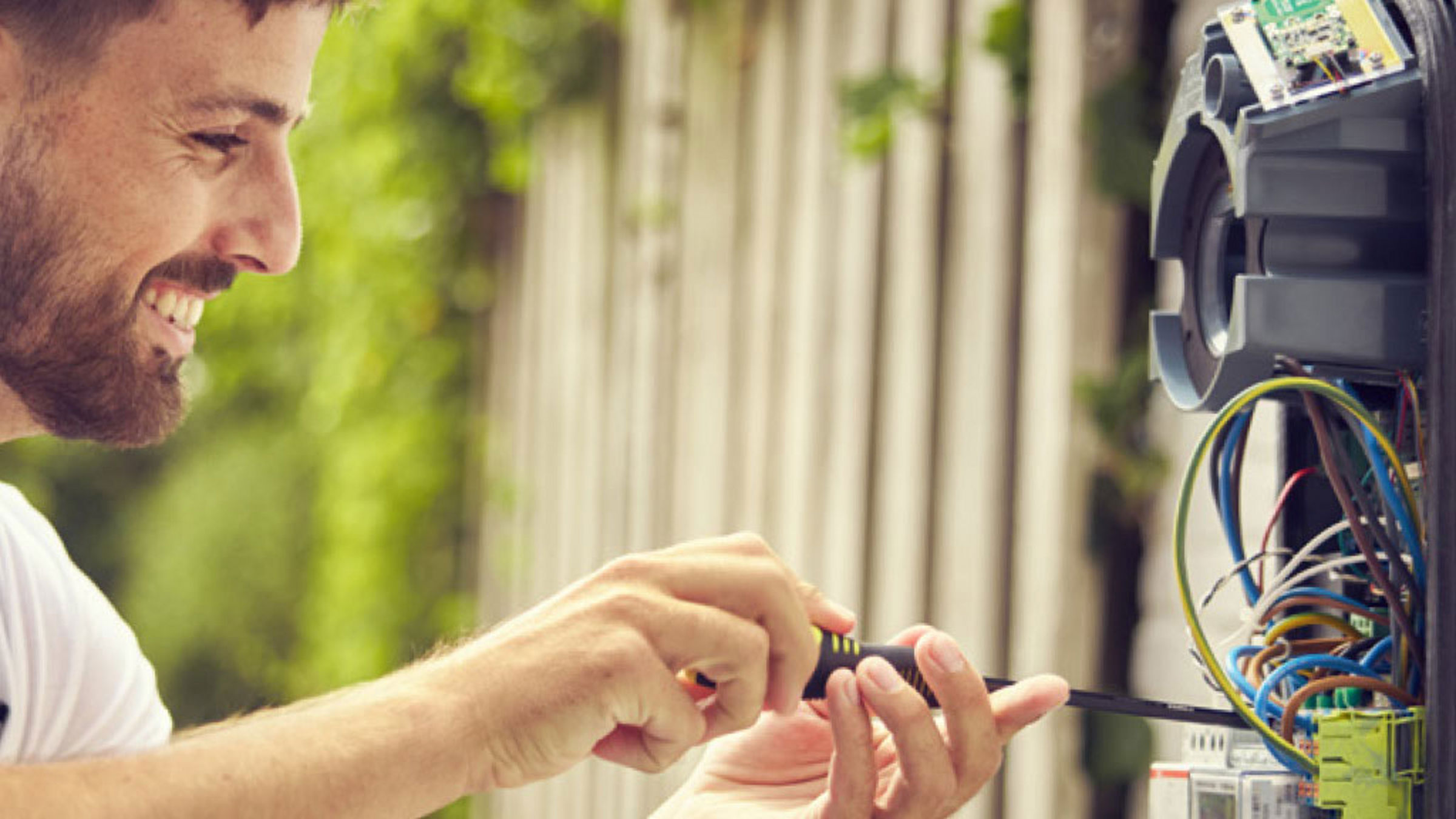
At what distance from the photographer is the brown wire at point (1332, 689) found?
103 cm

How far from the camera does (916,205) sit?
2646 millimetres

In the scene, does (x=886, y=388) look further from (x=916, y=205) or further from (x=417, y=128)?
(x=417, y=128)

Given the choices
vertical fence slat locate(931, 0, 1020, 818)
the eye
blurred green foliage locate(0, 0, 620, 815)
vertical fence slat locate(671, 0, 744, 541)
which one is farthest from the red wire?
blurred green foliage locate(0, 0, 620, 815)

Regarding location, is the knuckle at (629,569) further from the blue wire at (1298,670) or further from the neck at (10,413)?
the neck at (10,413)

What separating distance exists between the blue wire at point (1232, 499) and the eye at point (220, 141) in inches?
40.5

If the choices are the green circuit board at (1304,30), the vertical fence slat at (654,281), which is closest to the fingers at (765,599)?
the green circuit board at (1304,30)

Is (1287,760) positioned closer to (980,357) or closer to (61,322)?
(61,322)

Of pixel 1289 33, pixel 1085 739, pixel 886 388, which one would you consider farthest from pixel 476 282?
pixel 1289 33

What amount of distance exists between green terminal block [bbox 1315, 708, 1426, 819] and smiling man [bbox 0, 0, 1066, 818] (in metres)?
0.22

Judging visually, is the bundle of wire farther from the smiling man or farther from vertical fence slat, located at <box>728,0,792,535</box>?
vertical fence slat, located at <box>728,0,792,535</box>


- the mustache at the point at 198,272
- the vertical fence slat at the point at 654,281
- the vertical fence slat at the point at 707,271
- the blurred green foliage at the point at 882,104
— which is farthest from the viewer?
the vertical fence slat at the point at 654,281

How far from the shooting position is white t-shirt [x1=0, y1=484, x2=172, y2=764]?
5.79ft

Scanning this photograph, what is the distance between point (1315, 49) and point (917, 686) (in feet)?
1.66

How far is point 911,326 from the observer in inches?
104
